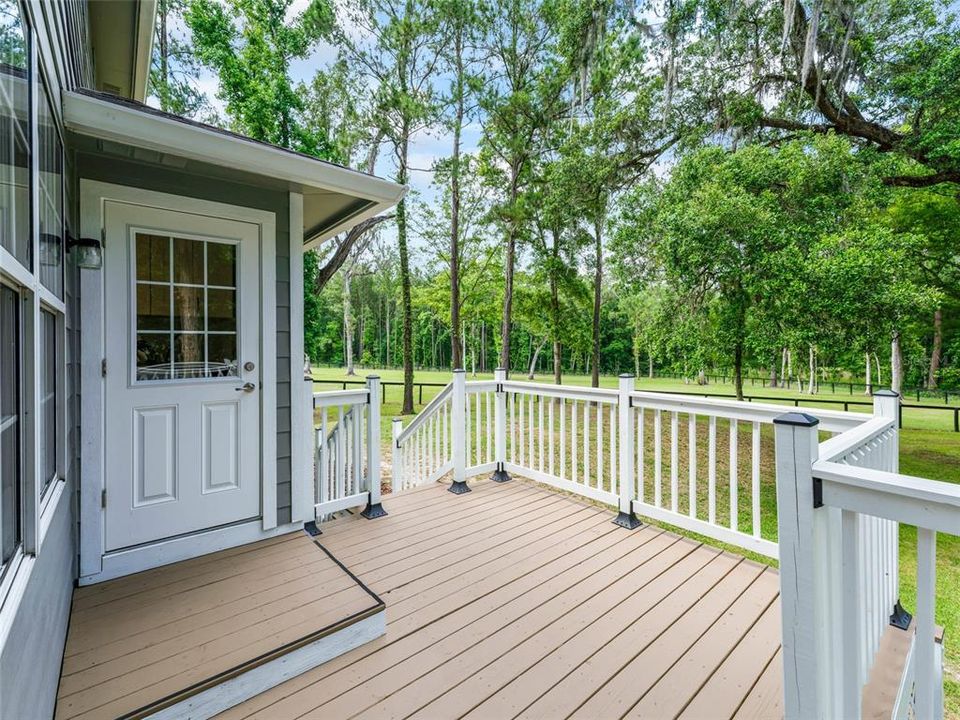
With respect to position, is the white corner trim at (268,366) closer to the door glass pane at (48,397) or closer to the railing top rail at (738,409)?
the door glass pane at (48,397)

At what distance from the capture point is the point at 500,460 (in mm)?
4477

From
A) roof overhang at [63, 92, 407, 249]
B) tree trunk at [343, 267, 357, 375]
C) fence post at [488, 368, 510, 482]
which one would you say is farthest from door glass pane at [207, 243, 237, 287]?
tree trunk at [343, 267, 357, 375]

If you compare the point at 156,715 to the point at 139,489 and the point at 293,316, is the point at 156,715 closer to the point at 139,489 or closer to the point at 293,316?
the point at 139,489

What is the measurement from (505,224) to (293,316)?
1036cm

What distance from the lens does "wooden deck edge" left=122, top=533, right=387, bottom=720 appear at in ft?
5.31

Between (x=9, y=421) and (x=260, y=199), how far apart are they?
7.28 ft

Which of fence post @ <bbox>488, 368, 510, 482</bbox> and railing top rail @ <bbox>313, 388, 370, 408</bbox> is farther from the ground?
railing top rail @ <bbox>313, 388, 370, 408</bbox>

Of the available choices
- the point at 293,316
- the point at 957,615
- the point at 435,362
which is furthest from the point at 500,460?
the point at 435,362

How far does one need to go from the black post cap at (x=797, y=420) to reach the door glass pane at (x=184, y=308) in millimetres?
2893

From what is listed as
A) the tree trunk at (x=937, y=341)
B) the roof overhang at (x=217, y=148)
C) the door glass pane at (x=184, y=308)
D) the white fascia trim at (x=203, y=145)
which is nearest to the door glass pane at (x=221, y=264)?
the door glass pane at (x=184, y=308)

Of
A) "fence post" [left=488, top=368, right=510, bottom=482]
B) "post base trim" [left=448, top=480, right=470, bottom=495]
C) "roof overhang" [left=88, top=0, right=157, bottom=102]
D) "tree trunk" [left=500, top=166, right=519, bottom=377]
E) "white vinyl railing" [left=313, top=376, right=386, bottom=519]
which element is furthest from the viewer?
"tree trunk" [left=500, top=166, right=519, bottom=377]

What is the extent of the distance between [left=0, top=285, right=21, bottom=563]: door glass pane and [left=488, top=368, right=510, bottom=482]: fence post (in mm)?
3444

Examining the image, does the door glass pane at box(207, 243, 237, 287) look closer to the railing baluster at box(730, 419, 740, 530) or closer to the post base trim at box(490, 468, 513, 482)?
the post base trim at box(490, 468, 513, 482)

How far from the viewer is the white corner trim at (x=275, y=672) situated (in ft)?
5.44
